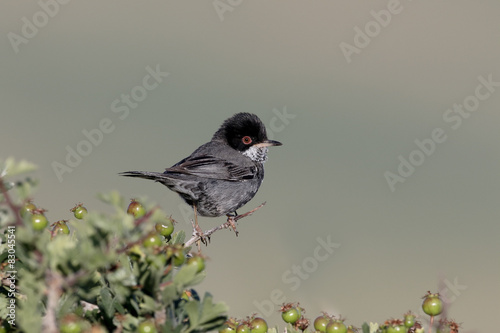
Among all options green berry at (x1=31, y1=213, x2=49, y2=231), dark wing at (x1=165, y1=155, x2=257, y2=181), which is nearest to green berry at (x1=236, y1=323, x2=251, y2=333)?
green berry at (x1=31, y1=213, x2=49, y2=231)

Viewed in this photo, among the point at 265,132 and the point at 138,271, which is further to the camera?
the point at 265,132

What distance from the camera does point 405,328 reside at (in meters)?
2.68

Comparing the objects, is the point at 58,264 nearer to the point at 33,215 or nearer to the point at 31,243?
the point at 31,243

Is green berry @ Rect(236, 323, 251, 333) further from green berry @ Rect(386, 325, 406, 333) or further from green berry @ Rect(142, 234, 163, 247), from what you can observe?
green berry @ Rect(142, 234, 163, 247)

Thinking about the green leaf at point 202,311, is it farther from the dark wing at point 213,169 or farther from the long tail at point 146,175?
the dark wing at point 213,169

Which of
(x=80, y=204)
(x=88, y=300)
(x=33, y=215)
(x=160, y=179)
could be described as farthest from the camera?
(x=160, y=179)

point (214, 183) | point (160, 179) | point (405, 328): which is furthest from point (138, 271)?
point (214, 183)

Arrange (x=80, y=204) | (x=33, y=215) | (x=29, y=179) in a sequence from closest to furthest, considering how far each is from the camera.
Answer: (x=29, y=179) → (x=33, y=215) → (x=80, y=204)

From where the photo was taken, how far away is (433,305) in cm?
295

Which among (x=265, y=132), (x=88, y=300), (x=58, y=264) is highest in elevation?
(x=265, y=132)

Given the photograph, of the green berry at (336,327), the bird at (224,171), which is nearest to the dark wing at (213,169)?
the bird at (224,171)

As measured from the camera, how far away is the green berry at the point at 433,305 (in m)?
2.94

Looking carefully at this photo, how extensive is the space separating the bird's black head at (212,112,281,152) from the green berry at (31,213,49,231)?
23.5ft

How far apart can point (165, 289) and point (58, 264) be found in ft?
1.50
